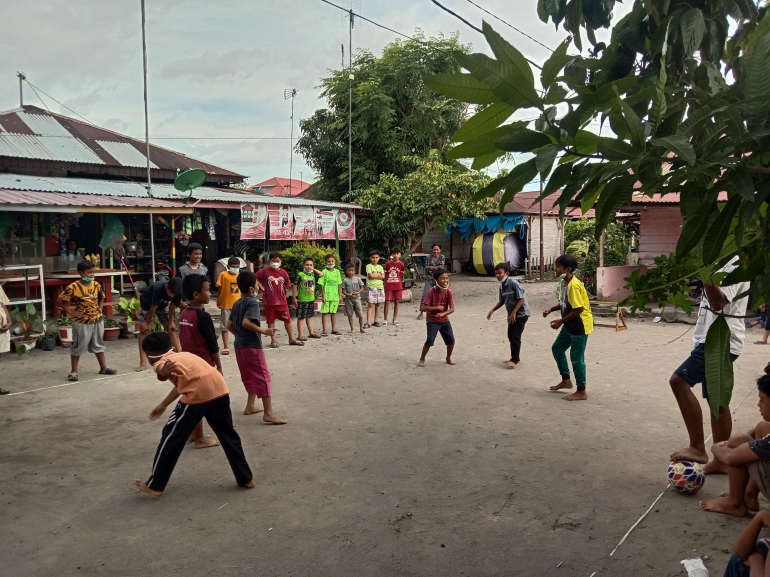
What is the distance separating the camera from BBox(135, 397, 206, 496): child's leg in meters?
4.40

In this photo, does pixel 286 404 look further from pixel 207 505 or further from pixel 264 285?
pixel 264 285

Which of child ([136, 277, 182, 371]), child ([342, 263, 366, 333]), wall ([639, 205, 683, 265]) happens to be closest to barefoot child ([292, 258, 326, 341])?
child ([342, 263, 366, 333])

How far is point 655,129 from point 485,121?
0.50m

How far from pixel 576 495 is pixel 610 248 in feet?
50.9

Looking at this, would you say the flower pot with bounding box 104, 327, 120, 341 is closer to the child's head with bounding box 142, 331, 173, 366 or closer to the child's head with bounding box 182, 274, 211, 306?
the child's head with bounding box 182, 274, 211, 306

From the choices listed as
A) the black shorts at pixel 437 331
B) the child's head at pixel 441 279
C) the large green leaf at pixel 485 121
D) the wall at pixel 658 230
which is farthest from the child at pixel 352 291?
the large green leaf at pixel 485 121

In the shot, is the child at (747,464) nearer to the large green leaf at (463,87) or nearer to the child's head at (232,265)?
the large green leaf at (463,87)

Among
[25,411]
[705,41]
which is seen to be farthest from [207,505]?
[705,41]

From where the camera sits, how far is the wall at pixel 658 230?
15195 millimetres

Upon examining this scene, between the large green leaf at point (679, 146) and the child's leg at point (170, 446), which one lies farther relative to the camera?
the child's leg at point (170, 446)

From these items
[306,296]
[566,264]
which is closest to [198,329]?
[566,264]

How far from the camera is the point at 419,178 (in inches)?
742

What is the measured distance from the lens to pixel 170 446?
4.40 meters

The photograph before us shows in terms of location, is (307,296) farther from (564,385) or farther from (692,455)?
(692,455)
